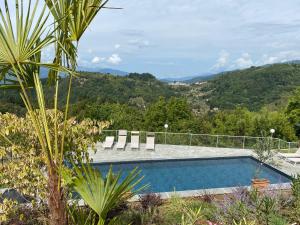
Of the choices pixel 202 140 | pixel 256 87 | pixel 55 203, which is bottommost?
pixel 202 140

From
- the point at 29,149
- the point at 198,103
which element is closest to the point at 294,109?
the point at 29,149

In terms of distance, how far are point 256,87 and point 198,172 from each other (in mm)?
68876

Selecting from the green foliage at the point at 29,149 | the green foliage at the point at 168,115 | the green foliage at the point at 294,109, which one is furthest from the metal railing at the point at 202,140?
the green foliage at the point at 294,109

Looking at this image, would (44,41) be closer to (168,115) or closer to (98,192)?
(98,192)

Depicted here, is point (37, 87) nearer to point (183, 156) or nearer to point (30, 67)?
point (30, 67)

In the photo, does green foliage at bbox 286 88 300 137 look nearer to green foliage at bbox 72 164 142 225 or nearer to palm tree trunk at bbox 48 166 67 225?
green foliage at bbox 72 164 142 225

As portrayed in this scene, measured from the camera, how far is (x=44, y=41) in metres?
3.18

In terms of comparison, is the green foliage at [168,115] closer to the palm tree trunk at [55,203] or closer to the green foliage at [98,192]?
the green foliage at [98,192]

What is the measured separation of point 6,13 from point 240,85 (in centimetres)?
8427

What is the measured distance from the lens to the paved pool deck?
14352 millimetres

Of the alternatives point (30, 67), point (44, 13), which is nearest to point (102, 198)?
point (30, 67)

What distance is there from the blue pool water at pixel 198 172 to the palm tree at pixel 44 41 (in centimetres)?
885

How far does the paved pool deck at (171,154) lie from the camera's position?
47.1 feet

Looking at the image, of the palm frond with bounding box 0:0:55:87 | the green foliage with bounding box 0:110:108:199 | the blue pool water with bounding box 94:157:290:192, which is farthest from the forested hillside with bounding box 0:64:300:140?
the blue pool water with bounding box 94:157:290:192
